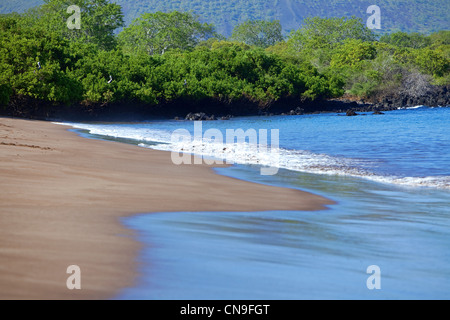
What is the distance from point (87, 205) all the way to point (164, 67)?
48.8 meters

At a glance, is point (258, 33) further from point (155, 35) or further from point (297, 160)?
point (297, 160)

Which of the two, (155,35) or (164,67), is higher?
(155,35)

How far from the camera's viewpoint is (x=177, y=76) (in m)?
54.1

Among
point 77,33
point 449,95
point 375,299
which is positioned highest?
point 77,33

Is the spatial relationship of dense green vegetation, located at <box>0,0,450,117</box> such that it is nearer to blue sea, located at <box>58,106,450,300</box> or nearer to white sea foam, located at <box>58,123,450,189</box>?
white sea foam, located at <box>58,123,450,189</box>

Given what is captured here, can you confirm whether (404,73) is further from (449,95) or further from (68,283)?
(68,283)

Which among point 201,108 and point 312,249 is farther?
point 201,108

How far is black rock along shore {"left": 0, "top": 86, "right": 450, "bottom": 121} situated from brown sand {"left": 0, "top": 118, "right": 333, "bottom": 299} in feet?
90.6

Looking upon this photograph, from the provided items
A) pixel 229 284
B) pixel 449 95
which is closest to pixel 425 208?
pixel 229 284

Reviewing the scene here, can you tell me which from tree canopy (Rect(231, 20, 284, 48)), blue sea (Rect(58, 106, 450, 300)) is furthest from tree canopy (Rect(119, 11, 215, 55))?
blue sea (Rect(58, 106, 450, 300))

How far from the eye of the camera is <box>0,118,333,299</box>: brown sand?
3.93m

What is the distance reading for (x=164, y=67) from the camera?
54.4m

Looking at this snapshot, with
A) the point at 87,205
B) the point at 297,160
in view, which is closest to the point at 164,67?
the point at 297,160
